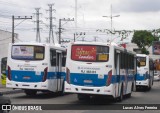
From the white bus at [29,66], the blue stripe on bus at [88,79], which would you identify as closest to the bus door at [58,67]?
the white bus at [29,66]

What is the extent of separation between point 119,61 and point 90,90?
2.70m

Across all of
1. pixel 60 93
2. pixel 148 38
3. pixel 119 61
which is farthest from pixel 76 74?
pixel 148 38

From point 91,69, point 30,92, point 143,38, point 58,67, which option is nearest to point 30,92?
point 30,92

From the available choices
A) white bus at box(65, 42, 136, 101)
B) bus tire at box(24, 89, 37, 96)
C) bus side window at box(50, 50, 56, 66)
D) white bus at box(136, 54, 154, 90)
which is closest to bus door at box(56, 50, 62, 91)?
bus side window at box(50, 50, 56, 66)

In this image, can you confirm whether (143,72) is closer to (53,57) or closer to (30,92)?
(30,92)

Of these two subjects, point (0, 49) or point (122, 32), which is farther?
point (122, 32)

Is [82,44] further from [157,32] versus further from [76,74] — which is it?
[157,32]

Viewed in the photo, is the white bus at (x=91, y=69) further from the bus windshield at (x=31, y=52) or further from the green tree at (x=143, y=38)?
the green tree at (x=143, y=38)

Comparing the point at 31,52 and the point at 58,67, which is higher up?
the point at 31,52

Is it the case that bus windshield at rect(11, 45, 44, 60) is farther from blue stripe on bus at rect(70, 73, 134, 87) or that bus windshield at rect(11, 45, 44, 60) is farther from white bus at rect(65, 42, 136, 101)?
blue stripe on bus at rect(70, 73, 134, 87)

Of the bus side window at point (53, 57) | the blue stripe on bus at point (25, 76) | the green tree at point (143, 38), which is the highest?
the green tree at point (143, 38)

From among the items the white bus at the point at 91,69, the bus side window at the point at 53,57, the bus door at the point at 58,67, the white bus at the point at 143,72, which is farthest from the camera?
the white bus at the point at 143,72

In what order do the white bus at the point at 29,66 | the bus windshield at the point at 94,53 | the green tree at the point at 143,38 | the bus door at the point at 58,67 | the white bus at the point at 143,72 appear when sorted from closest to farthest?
the bus windshield at the point at 94,53, the white bus at the point at 29,66, the bus door at the point at 58,67, the white bus at the point at 143,72, the green tree at the point at 143,38

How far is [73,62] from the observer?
20.8 metres
